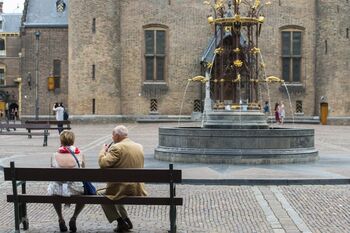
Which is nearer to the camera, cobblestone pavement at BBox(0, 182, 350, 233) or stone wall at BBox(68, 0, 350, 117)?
cobblestone pavement at BBox(0, 182, 350, 233)

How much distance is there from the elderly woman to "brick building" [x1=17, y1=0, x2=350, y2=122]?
3475cm

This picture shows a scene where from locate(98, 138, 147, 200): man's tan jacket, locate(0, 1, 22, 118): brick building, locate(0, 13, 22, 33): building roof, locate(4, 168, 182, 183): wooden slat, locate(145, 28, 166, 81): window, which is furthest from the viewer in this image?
locate(0, 13, 22, 33): building roof

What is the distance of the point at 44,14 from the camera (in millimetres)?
51438

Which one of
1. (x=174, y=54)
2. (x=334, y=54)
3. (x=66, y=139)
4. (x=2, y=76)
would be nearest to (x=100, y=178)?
(x=66, y=139)

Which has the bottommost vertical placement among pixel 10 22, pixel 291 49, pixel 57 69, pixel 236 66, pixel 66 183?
pixel 66 183

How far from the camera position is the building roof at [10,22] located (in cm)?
7375

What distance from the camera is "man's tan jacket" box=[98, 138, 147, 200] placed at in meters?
8.55

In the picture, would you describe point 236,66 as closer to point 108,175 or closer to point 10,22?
point 108,175

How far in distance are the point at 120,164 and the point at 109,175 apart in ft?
1.63

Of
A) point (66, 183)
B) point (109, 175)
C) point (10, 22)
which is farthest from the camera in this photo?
point (10, 22)

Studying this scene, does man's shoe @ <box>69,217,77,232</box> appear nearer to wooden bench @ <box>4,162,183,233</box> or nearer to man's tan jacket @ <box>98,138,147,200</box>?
wooden bench @ <box>4,162,183,233</box>

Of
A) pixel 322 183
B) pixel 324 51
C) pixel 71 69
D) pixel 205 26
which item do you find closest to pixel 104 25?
pixel 71 69

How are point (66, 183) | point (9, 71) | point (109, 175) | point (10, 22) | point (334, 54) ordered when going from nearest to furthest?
point (109, 175) < point (66, 183) < point (334, 54) < point (9, 71) < point (10, 22)

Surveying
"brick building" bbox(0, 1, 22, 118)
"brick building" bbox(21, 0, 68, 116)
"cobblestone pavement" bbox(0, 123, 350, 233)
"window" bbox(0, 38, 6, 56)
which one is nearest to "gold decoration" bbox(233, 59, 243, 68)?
"cobblestone pavement" bbox(0, 123, 350, 233)
